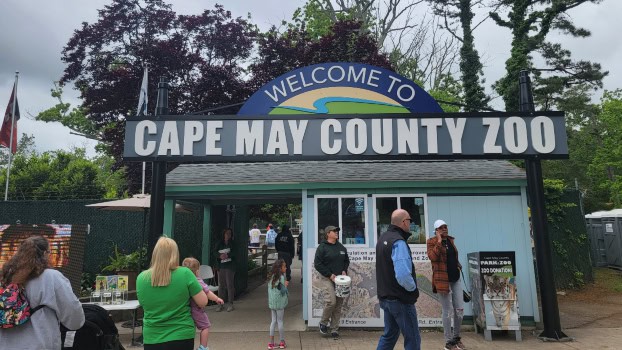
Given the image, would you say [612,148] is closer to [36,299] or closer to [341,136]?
[341,136]

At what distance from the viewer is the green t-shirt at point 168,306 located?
324 centimetres

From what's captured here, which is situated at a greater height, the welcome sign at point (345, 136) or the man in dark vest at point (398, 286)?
the welcome sign at point (345, 136)

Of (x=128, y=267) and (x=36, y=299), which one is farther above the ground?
(x=36, y=299)

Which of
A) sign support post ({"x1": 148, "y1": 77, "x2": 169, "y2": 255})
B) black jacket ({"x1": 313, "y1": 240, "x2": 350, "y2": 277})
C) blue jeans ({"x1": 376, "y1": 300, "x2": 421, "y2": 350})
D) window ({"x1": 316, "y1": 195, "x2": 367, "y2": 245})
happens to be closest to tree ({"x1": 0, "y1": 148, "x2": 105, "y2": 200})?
sign support post ({"x1": 148, "y1": 77, "x2": 169, "y2": 255})

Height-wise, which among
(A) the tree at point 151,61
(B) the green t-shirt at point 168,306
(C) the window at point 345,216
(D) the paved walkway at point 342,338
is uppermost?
(A) the tree at point 151,61

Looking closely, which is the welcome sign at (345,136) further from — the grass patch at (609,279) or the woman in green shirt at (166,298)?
the grass patch at (609,279)

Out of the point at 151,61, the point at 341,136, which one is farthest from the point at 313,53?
the point at 341,136

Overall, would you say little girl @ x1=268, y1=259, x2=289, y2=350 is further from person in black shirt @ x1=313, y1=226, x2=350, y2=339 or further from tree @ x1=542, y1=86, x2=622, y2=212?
tree @ x1=542, y1=86, x2=622, y2=212

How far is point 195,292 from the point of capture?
3.30 m

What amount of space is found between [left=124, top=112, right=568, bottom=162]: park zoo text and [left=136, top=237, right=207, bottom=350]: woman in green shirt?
4.02m

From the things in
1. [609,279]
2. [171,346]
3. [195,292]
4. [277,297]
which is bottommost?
[609,279]

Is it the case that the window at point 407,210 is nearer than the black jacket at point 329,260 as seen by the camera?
No

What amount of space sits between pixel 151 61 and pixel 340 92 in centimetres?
995

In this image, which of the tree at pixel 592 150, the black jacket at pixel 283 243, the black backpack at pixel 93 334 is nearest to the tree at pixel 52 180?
the black jacket at pixel 283 243
